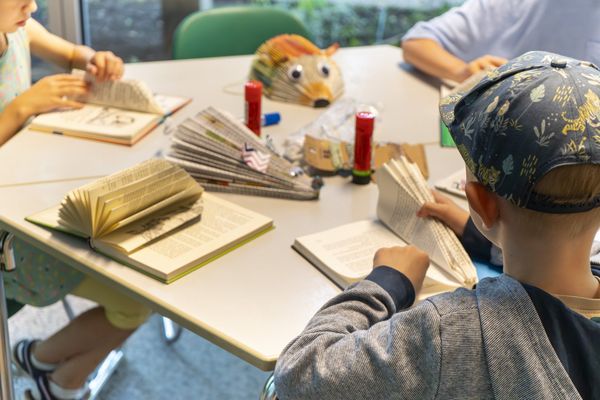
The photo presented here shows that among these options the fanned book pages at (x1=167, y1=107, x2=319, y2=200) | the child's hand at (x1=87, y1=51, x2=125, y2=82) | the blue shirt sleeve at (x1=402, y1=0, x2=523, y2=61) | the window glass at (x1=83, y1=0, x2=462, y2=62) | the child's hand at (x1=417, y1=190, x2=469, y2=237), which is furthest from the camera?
the window glass at (x1=83, y1=0, x2=462, y2=62)

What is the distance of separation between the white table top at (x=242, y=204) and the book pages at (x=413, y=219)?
0.07 metres

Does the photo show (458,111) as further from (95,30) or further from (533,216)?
(95,30)

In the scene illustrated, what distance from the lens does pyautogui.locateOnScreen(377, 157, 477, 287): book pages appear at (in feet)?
3.83

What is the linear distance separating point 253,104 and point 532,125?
93 cm

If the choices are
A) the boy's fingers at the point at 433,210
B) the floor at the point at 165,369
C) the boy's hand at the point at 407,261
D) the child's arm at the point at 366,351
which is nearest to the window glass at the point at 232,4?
the floor at the point at 165,369

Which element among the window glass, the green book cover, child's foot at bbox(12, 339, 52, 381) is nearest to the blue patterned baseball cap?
the green book cover

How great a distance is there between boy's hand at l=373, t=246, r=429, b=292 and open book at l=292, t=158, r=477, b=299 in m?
0.03

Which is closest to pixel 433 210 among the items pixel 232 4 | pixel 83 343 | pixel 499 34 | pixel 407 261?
pixel 407 261

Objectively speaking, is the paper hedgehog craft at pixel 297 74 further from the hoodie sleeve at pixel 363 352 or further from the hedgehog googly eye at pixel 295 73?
the hoodie sleeve at pixel 363 352

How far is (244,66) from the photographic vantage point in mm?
2180

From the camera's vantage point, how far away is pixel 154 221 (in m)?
1.23

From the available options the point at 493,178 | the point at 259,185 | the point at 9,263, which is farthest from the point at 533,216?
the point at 9,263

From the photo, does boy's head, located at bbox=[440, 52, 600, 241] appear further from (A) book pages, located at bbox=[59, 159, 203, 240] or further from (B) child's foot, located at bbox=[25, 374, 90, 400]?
(B) child's foot, located at bbox=[25, 374, 90, 400]

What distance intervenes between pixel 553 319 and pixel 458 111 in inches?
10.0
